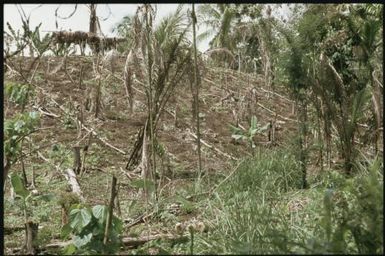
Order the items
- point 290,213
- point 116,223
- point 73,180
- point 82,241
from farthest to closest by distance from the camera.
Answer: point 73,180 → point 290,213 → point 116,223 → point 82,241

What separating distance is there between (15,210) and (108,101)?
5.66 m

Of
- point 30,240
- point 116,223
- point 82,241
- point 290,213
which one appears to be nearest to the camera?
point 82,241

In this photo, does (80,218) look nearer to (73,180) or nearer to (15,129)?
(15,129)

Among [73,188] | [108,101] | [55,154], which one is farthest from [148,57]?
[108,101]

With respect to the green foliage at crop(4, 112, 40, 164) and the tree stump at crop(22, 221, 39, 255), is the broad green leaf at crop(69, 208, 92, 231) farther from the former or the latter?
the green foliage at crop(4, 112, 40, 164)

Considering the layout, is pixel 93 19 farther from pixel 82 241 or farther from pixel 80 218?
pixel 82 241

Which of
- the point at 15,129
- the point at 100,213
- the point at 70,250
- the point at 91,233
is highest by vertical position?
the point at 15,129

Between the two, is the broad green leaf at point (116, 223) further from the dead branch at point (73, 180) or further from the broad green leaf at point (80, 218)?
the dead branch at point (73, 180)

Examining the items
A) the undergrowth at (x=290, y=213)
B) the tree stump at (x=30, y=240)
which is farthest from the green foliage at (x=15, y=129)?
the undergrowth at (x=290, y=213)

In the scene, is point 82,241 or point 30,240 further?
Answer: point 30,240

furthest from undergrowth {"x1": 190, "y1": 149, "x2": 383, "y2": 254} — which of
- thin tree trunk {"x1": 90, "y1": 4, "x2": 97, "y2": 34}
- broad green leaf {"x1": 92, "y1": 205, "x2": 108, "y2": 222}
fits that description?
thin tree trunk {"x1": 90, "y1": 4, "x2": 97, "y2": 34}

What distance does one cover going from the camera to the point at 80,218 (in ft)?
10.6

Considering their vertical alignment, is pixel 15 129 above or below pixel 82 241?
above

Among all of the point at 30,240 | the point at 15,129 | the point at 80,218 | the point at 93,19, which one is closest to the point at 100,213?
the point at 80,218
